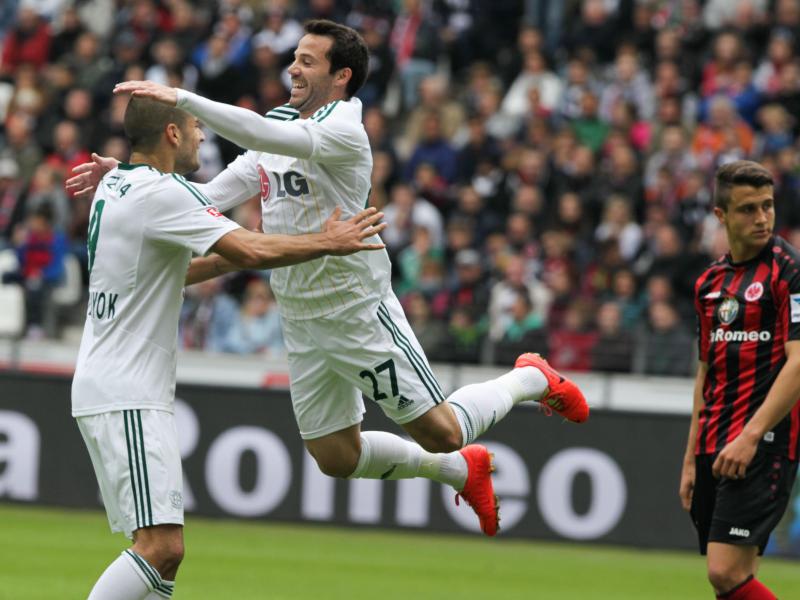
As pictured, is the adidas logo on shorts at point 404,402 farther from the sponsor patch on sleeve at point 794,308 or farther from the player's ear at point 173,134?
the sponsor patch on sleeve at point 794,308

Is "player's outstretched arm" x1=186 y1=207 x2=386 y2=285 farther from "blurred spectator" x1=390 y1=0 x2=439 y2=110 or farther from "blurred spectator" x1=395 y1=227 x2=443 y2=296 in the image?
"blurred spectator" x1=390 y1=0 x2=439 y2=110

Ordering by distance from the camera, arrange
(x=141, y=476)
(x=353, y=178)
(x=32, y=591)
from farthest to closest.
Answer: (x=32, y=591)
(x=353, y=178)
(x=141, y=476)

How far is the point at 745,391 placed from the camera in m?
7.44

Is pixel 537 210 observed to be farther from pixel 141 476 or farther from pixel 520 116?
pixel 141 476

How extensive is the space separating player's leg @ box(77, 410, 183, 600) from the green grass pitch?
10.2 ft

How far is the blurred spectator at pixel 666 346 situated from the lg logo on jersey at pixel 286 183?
266 inches

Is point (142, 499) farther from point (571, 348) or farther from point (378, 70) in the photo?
point (378, 70)

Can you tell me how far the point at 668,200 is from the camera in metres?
15.8

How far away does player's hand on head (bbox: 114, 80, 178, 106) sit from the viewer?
6480 mm

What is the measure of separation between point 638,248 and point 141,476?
956 cm

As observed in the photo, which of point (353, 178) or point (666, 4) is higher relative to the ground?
point (666, 4)

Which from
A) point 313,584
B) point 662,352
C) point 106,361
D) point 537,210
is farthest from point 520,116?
point 106,361

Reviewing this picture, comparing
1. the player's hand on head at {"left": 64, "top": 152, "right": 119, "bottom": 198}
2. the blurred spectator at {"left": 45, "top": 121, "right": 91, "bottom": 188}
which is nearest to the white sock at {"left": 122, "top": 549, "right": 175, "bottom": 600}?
the player's hand on head at {"left": 64, "top": 152, "right": 119, "bottom": 198}

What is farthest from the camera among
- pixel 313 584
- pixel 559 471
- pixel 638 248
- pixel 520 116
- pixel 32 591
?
pixel 520 116
